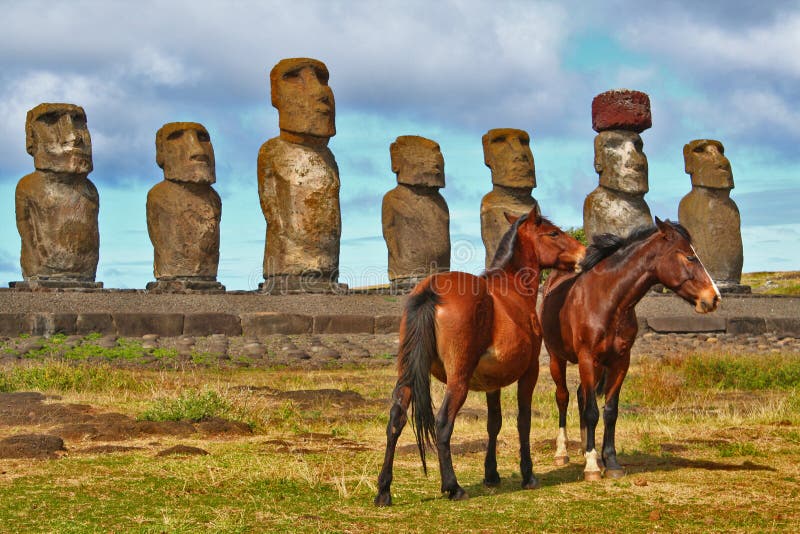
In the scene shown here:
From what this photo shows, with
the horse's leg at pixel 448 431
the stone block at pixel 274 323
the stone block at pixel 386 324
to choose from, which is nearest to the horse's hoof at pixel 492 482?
the horse's leg at pixel 448 431

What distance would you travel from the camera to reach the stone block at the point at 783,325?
22859mm

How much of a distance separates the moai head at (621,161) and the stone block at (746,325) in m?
3.84

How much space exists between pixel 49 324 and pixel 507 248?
40.1 feet

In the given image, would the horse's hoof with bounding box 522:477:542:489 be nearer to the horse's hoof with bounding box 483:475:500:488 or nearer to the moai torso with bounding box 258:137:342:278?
the horse's hoof with bounding box 483:475:500:488

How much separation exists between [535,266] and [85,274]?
45.9ft

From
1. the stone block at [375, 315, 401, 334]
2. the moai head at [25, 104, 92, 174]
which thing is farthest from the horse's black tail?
the moai head at [25, 104, 92, 174]

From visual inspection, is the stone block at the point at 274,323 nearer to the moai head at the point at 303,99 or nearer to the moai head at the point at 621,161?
the moai head at the point at 303,99

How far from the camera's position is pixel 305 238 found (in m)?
20.1

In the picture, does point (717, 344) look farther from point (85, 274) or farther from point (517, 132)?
point (85, 274)

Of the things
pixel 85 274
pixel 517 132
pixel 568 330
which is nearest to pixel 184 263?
pixel 85 274

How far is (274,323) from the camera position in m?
18.6

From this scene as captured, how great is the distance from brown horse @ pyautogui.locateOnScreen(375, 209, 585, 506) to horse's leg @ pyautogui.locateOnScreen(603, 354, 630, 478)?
69 centimetres

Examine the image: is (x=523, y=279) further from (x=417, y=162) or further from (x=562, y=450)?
(x=417, y=162)

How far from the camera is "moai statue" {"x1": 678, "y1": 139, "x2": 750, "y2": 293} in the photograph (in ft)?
81.8
